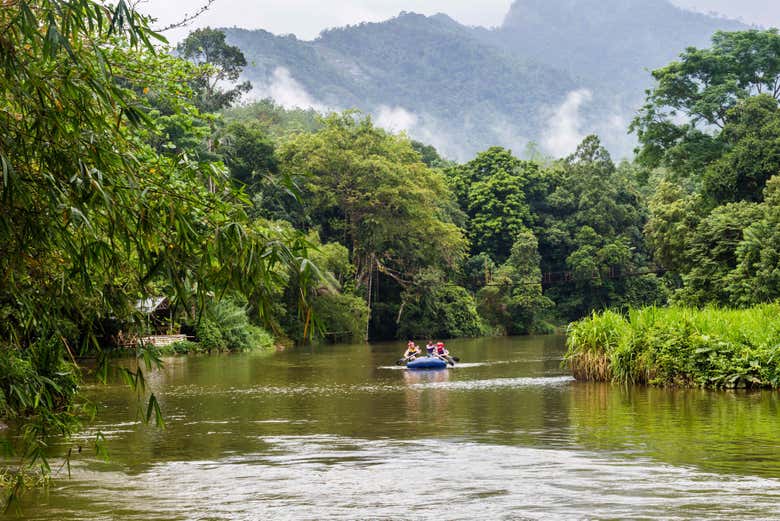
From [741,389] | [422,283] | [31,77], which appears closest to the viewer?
[31,77]

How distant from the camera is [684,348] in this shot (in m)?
20.9

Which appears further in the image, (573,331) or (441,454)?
(573,331)

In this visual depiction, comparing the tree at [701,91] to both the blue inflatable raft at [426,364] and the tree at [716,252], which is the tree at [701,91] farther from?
the blue inflatable raft at [426,364]

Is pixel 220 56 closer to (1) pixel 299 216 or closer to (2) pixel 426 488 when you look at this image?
(1) pixel 299 216

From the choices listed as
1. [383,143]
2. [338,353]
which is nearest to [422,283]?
[383,143]

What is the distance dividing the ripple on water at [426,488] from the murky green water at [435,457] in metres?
0.03

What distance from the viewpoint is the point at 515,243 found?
241 ft

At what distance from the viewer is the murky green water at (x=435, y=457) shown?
9633 millimetres

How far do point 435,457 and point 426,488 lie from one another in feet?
7.12

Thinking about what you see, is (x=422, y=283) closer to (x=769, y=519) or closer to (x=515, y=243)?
(x=515, y=243)

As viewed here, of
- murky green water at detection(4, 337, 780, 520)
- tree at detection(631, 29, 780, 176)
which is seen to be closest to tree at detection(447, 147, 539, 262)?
tree at detection(631, 29, 780, 176)

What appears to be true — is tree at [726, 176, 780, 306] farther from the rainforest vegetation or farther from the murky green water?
the murky green water

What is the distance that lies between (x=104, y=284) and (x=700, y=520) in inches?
233

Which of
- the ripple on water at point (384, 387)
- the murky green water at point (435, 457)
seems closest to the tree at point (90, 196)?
the murky green water at point (435, 457)
